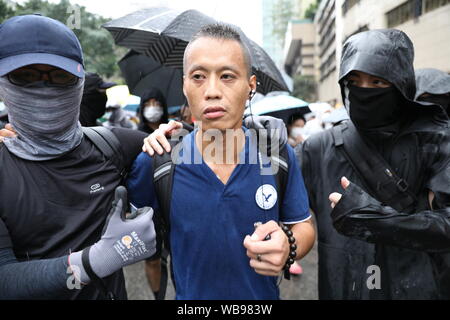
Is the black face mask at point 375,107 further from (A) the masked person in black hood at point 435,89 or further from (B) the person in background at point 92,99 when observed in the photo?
(B) the person in background at point 92,99

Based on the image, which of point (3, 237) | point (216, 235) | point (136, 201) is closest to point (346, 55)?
point (216, 235)

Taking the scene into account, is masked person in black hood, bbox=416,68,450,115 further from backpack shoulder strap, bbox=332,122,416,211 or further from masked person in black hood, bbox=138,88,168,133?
masked person in black hood, bbox=138,88,168,133

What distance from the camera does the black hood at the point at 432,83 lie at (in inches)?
128

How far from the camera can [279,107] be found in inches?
234

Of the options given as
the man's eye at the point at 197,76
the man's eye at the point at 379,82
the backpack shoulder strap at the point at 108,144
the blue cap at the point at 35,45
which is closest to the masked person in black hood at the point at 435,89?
the man's eye at the point at 379,82

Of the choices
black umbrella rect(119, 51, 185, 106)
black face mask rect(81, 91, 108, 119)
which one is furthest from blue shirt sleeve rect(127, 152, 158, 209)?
black umbrella rect(119, 51, 185, 106)

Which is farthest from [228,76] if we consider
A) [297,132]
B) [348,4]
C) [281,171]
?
[297,132]

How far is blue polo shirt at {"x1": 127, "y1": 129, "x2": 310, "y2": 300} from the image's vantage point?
5.56 ft

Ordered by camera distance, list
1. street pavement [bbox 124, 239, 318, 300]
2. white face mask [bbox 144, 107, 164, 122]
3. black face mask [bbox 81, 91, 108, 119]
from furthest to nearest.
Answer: white face mask [bbox 144, 107, 164, 122] → street pavement [bbox 124, 239, 318, 300] → black face mask [bbox 81, 91, 108, 119]

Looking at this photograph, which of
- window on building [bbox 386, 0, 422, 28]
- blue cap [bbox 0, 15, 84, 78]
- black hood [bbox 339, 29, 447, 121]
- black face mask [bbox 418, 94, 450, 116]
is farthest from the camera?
window on building [bbox 386, 0, 422, 28]

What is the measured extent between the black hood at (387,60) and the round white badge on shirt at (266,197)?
3.11 ft

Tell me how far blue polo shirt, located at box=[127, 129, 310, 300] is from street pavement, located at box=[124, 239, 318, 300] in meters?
2.65

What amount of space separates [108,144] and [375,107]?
1.63m
